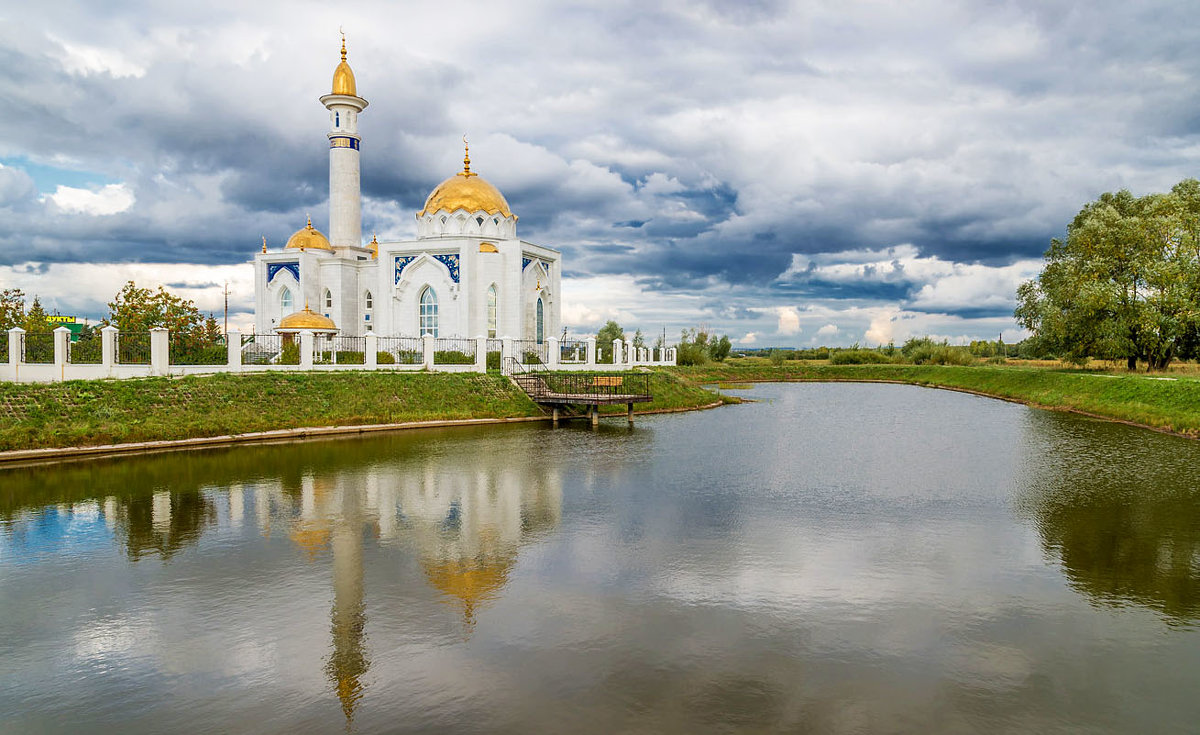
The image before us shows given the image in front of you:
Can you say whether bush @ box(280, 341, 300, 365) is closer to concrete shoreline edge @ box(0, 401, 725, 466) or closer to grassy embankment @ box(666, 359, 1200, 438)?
concrete shoreline edge @ box(0, 401, 725, 466)

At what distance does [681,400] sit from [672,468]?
1689 cm

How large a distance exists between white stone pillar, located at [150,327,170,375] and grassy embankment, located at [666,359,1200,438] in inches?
1227

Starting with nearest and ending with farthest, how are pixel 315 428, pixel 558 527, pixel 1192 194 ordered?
pixel 558 527 < pixel 315 428 < pixel 1192 194

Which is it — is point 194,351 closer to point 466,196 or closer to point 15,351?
point 15,351

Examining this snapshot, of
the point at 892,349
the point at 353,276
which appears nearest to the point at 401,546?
the point at 353,276

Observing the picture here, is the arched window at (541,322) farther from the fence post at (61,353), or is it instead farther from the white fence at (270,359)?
the fence post at (61,353)

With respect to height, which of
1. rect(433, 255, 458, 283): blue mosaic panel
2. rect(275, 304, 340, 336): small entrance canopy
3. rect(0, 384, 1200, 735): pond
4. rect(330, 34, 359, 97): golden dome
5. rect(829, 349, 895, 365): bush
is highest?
rect(330, 34, 359, 97): golden dome

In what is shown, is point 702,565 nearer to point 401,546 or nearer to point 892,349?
point 401,546

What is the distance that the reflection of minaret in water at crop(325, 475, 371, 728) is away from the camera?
5.47m

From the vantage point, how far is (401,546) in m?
9.12

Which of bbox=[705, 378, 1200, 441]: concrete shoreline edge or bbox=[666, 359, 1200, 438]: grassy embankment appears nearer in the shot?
bbox=[705, 378, 1200, 441]: concrete shoreline edge

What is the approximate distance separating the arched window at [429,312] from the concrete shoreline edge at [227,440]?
48.2 ft

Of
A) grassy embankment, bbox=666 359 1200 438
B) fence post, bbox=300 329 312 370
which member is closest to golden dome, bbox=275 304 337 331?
fence post, bbox=300 329 312 370

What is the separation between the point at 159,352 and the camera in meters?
21.3
